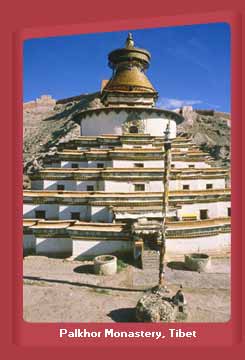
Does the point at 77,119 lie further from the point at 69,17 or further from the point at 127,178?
the point at 69,17

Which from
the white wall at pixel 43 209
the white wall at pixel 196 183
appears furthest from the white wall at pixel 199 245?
the white wall at pixel 43 209

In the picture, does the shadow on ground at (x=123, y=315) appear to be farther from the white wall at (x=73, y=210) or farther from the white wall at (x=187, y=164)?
the white wall at (x=187, y=164)

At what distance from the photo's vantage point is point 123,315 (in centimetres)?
1035

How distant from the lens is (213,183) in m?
21.6

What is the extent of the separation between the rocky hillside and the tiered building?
21838 millimetres

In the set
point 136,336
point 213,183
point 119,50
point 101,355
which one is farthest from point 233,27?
point 119,50

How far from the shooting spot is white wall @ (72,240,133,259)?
15.8 meters

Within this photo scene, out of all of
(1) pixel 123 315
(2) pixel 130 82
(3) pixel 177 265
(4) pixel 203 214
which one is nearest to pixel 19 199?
(1) pixel 123 315

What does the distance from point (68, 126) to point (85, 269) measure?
4774 cm

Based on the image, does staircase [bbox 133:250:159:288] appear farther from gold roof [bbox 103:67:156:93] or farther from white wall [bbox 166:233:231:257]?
gold roof [bbox 103:67:156:93]

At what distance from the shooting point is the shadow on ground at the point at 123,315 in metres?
10.1

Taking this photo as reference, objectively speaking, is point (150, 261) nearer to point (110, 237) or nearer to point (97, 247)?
point (110, 237)

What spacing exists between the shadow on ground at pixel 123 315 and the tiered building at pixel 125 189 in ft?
14.7

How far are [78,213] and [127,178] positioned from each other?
3616 mm
